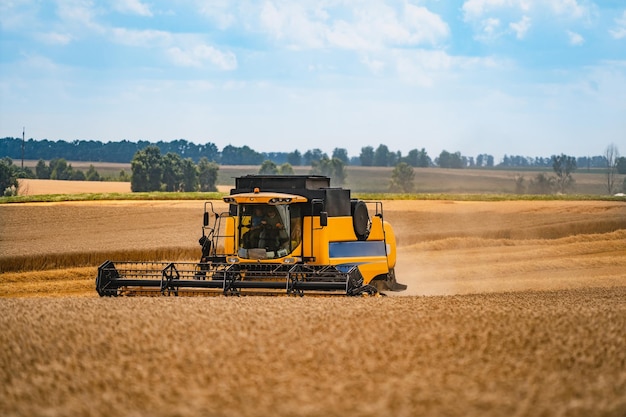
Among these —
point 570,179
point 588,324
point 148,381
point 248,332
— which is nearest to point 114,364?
point 148,381

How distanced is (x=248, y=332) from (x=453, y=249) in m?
24.7

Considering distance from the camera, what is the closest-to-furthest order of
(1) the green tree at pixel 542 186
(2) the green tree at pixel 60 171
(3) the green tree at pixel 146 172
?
(1) the green tree at pixel 542 186, (3) the green tree at pixel 146 172, (2) the green tree at pixel 60 171

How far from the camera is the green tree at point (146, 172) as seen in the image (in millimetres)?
100000

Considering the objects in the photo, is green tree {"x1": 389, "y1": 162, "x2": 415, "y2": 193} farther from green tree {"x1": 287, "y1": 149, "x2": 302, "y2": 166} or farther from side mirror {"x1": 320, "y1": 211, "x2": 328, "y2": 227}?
side mirror {"x1": 320, "y1": 211, "x2": 328, "y2": 227}

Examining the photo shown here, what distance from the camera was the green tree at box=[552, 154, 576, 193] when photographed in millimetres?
108438

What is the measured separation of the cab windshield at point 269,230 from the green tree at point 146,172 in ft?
268

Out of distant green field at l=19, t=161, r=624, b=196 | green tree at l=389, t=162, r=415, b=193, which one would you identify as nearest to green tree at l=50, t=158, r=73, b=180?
distant green field at l=19, t=161, r=624, b=196

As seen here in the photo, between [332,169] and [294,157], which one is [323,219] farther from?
[294,157]

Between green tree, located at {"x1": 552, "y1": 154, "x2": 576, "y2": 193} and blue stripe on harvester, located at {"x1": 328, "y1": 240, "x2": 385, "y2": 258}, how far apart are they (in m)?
90.8

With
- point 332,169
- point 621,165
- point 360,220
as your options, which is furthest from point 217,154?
point 360,220

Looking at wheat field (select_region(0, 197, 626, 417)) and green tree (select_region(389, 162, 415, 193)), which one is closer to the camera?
wheat field (select_region(0, 197, 626, 417))

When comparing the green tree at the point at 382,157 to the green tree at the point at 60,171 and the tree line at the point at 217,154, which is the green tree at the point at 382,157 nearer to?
the tree line at the point at 217,154

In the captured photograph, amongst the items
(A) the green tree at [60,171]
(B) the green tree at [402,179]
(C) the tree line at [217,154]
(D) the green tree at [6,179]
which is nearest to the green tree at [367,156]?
(C) the tree line at [217,154]

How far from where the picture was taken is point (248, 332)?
10617mm
